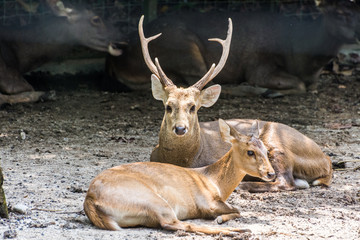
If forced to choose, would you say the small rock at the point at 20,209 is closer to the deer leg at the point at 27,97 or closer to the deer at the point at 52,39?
the deer leg at the point at 27,97

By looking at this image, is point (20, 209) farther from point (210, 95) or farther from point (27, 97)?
point (27, 97)

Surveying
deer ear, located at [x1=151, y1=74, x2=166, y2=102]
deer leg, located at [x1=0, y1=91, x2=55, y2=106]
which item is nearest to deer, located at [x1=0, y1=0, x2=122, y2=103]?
deer leg, located at [x1=0, y1=91, x2=55, y2=106]

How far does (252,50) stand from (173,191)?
244 inches

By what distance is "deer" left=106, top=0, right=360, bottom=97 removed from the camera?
34.6 feet

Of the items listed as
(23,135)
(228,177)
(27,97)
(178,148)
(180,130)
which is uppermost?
(180,130)

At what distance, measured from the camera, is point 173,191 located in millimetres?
5129

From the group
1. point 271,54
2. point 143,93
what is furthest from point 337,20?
point 143,93

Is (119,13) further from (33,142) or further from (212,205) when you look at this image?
(212,205)

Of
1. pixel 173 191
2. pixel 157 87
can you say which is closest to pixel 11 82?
pixel 157 87

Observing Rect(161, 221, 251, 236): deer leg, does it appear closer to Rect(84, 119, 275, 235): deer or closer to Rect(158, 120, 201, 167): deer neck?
Rect(84, 119, 275, 235): deer

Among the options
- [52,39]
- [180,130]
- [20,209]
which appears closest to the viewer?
[20,209]

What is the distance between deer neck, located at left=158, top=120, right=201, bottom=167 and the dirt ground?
2.01ft

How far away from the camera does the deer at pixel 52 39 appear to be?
10.5m

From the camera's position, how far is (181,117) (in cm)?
598
